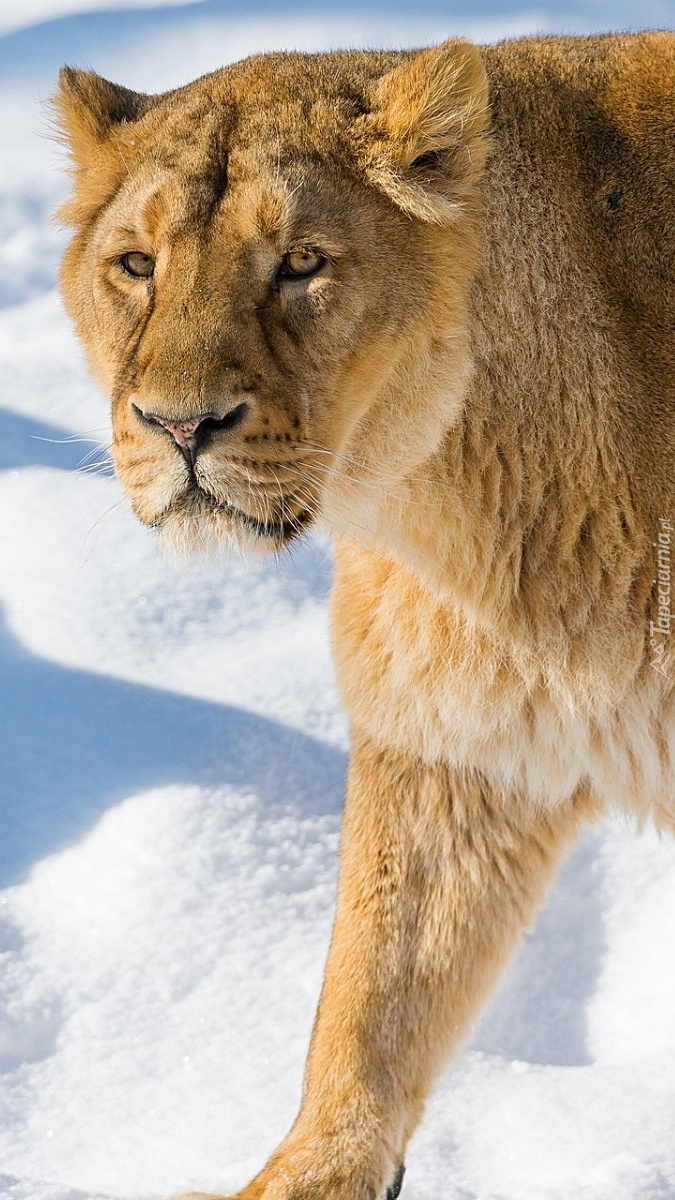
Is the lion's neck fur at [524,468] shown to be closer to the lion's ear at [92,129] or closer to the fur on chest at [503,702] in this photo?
the fur on chest at [503,702]

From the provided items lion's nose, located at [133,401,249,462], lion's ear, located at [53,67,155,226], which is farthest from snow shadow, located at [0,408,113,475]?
lion's nose, located at [133,401,249,462]

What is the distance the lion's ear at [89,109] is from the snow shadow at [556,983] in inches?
73.3

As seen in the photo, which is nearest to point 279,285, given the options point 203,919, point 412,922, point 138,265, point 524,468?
point 138,265

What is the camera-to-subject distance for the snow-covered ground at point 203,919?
2.66 meters

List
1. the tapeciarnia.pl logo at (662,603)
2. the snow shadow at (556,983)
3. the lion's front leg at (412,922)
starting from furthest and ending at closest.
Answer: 1. the snow shadow at (556,983)
2. the lion's front leg at (412,922)
3. the tapeciarnia.pl logo at (662,603)

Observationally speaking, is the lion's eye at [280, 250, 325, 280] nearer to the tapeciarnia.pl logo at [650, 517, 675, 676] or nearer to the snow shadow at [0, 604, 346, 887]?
the tapeciarnia.pl logo at [650, 517, 675, 676]

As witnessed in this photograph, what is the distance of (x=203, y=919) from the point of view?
313cm

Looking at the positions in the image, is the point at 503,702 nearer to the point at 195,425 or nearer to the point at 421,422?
the point at 421,422

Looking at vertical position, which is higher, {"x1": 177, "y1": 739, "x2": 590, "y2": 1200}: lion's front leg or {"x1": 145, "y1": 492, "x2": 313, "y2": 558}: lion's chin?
{"x1": 145, "y1": 492, "x2": 313, "y2": 558}: lion's chin

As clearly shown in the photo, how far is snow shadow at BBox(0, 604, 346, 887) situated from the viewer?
11.1 feet

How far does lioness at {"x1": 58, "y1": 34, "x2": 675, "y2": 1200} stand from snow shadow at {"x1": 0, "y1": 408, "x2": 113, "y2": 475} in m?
2.40

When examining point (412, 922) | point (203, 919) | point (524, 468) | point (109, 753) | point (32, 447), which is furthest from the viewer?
point (32, 447)

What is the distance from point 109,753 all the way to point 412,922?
1293mm

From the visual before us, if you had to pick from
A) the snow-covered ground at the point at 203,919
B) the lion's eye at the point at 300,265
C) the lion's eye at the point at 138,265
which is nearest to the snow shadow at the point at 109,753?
the snow-covered ground at the point at 203,919
